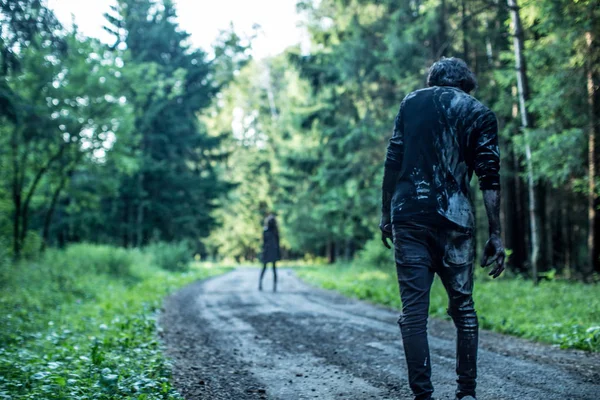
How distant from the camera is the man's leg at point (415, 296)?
3.47m

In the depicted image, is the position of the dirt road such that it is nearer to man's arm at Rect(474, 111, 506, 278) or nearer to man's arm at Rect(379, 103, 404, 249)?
man's arm at Rect(474, 111, 506, 278)

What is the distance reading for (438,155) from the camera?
359 cm

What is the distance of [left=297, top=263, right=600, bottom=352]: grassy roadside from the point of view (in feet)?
23.5

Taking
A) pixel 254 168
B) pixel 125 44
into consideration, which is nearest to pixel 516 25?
pixel 125 44

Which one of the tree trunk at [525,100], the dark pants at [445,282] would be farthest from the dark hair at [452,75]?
the tree trunk at [525,100]

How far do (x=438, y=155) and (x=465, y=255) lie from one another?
2.17ft

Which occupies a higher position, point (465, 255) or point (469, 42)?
point (469, 42)

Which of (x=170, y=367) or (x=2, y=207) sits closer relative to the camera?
(x=170, y=367)

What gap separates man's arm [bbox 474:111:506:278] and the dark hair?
14.1 inches

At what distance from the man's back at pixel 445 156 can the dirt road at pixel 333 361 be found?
161 cm

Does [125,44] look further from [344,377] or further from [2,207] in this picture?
[344,377]

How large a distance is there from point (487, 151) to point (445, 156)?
0.26m

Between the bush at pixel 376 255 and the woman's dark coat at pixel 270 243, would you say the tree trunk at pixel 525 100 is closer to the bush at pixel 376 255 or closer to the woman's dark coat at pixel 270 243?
the woman's dark coat at pixel 270 243

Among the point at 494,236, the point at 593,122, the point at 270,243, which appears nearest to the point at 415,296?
the point at 494,236
